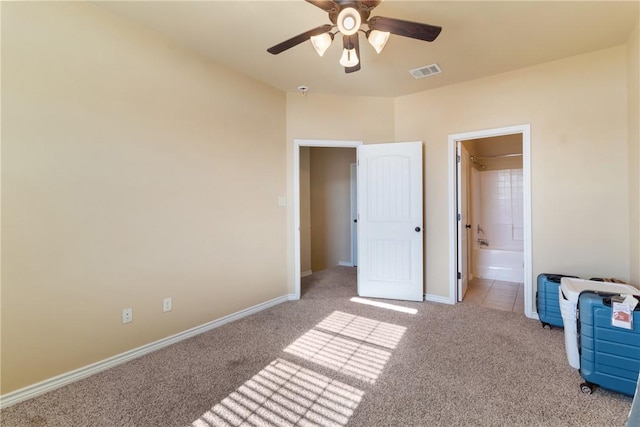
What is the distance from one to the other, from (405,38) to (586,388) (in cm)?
279

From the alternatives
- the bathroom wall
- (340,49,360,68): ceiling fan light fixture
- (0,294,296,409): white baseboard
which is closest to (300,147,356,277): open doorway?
the bathroom wall

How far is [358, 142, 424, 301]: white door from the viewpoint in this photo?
11.6 ft

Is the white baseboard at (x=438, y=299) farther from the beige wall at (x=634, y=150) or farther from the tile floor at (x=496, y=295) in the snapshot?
the beige wall at (x=634, y=150)

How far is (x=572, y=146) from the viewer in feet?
9.15

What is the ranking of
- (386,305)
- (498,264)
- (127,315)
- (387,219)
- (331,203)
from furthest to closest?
(331,203), (498,264), (387,219), (386,305), (127,315)

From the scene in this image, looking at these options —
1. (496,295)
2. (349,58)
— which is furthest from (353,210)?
(349,58)

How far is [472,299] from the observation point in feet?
11.9

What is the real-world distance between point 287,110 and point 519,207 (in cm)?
429

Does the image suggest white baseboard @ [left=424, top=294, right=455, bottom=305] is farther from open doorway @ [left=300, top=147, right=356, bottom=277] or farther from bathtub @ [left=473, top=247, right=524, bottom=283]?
open doorway @ [left=300, top=147, right=356, bottom=277]

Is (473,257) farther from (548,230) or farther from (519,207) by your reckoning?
(548,230)

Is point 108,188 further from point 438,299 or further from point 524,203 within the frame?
point 524,203

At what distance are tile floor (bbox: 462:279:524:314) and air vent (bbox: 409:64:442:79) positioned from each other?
2.67 meters

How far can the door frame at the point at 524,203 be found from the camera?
299 cm

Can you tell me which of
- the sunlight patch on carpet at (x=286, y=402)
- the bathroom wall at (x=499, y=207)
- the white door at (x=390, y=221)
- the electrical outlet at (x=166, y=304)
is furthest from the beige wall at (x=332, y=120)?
the bathroom wall at (x=499, y=207)
